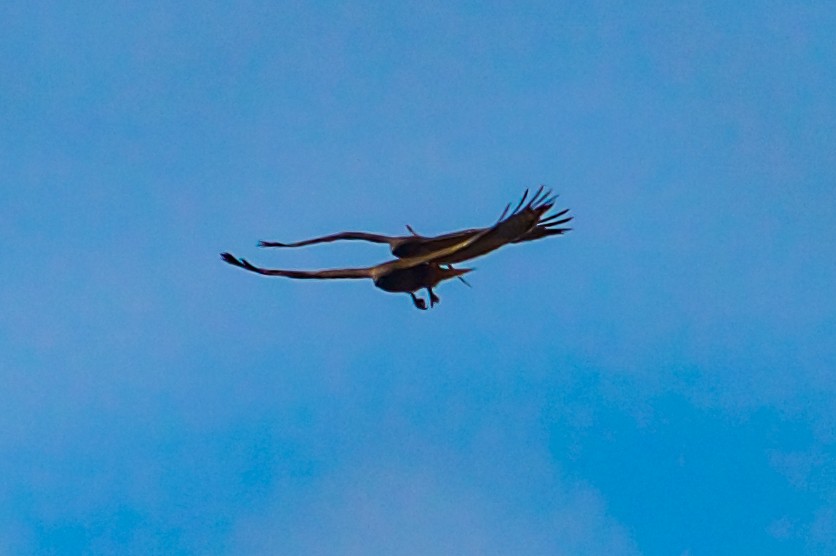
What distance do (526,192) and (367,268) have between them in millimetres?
3896

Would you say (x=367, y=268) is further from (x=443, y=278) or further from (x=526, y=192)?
(x=526, y=192)

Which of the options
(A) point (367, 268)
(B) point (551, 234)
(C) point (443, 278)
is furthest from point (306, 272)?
(B) point (551, 234)

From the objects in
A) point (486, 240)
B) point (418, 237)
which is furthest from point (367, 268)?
point (486, 240)

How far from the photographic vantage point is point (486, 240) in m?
22.8

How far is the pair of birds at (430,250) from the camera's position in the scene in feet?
73.2

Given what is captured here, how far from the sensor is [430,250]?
78.4 ft

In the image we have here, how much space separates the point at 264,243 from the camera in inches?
1000

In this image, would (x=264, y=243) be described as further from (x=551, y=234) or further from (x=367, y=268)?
(x=551, y=234)

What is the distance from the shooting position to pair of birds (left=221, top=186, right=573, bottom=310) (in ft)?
73.2

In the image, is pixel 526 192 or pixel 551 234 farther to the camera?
pixel 551 234

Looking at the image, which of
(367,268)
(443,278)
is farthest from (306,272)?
(443,278)

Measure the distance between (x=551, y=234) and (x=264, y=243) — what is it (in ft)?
19.2

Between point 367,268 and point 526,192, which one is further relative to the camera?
point 367,268

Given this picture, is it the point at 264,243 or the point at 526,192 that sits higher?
the point at 264,243
